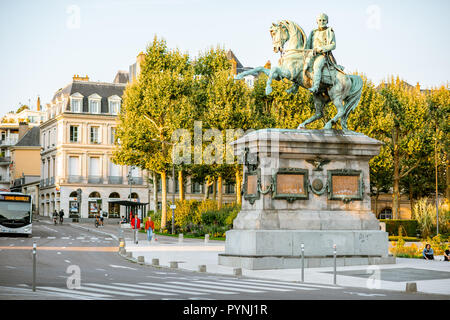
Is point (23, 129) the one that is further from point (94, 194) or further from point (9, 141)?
point (94, 194)

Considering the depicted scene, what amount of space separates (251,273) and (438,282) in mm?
5763

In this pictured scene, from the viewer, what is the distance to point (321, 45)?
25.8m

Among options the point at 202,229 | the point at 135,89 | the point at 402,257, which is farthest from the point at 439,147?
the point at 402,257

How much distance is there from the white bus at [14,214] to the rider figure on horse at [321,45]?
3189cm

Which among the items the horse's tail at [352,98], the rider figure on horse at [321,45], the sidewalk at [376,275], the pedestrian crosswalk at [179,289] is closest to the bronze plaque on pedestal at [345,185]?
the horse's tail at [352,98]

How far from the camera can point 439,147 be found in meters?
61.6

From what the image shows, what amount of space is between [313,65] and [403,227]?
3166cm

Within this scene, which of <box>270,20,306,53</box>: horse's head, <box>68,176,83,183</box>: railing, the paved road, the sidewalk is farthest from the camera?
<box>68,176,83,183</box>: railing

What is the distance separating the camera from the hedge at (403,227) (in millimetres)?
54312

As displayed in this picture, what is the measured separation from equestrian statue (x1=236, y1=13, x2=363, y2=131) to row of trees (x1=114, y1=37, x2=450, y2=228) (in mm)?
29923

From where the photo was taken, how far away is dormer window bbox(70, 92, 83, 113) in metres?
91.0

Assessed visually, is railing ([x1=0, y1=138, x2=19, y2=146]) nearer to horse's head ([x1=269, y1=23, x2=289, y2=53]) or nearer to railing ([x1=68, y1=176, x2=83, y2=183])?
railing ([x1=68, y1=176, x2=83, y2=183])

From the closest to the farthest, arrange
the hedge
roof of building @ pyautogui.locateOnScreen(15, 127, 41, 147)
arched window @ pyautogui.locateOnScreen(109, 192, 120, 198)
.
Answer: the hedge < arched window @ pyautogui.locateOnScreen(109, 192, 120, 198) < roof of building @ pyautogui.locateOnScreen(15, 127, 41, 147)

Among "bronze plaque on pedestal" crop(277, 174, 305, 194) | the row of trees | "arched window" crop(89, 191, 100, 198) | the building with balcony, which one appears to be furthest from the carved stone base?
"arched window" crop(89, 191, 100, 198)
